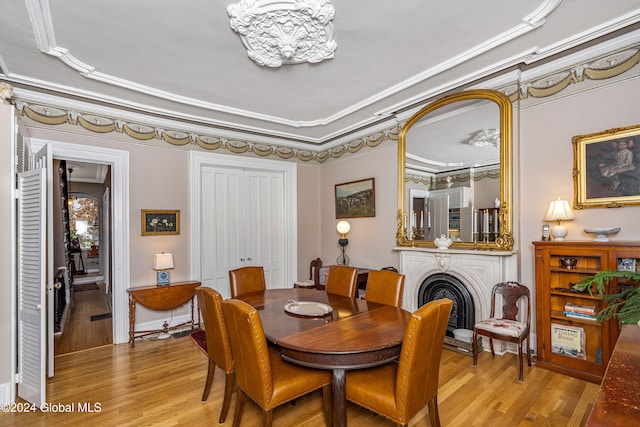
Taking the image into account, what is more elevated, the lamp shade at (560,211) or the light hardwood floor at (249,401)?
the lamp shade at (560,211)

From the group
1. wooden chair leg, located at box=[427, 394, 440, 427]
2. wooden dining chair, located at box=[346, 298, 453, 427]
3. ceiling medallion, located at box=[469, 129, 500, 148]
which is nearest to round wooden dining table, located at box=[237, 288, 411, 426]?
wooden dining chair, located at box=[346, 298, 453, 427]

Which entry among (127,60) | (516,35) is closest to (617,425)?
(516,35)

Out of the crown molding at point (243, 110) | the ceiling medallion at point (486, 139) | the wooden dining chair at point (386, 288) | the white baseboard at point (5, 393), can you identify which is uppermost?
the crown molding at point (243, 110)

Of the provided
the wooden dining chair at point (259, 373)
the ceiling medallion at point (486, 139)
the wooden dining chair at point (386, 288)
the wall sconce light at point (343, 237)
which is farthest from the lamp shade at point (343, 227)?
the wooden dining chair at point (259, 373)

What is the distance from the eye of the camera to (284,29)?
7.99ft

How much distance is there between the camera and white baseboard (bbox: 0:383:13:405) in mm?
2383

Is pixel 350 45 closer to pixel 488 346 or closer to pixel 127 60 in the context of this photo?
pixel 127 60

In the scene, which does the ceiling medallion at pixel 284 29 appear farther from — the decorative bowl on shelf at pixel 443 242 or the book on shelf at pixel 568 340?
the book on shelf at pixel 568 340

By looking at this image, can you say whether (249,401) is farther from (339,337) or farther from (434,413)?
(434,413)

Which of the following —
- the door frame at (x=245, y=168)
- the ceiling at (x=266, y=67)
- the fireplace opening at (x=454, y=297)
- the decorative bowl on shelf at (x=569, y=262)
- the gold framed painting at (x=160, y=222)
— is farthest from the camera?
the door frame at (x=245, y=168)

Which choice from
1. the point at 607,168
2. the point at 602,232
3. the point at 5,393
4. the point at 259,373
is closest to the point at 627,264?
the point at 602,232

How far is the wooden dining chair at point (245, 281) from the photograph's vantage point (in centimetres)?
321

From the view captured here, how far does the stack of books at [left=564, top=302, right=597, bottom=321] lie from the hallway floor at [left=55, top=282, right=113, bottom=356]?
15.5ft

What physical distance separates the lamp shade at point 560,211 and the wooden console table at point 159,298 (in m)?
3.88
